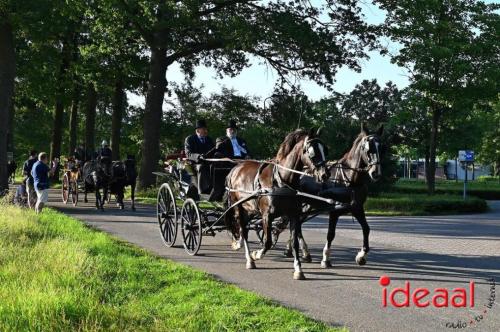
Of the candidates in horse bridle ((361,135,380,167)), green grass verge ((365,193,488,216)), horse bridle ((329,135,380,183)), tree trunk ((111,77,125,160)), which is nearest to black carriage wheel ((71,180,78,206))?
tree trunk ((111,77,125,160))

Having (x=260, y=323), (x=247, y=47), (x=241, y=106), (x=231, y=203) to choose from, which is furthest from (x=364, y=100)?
(x=260, y=323)

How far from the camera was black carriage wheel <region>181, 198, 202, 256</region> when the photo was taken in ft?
33.2

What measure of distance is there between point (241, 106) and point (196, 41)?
903 cm

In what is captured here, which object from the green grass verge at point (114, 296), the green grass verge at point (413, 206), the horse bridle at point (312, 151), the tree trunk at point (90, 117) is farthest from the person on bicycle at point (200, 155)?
the tree trunk at point (90, 117)

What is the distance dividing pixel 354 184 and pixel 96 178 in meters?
12.0

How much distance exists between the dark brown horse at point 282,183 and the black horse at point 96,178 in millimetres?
10890

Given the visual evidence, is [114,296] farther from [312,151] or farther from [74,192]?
[74,192]

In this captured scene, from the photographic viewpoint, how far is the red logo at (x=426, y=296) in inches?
273

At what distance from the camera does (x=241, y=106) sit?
35625mm

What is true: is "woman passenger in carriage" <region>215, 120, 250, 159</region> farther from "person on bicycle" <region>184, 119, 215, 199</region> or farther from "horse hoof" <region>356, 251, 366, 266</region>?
"horse hoof" <region>356, 251, 366, 266</region>

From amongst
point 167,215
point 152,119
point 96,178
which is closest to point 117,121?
point 152,119

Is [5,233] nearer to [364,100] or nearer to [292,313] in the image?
[292,313]

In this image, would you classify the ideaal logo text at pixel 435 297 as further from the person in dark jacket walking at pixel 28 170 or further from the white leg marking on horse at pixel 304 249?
the person in dark jacket walking at pixel 28 170

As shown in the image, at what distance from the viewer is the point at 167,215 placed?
1131 cm
